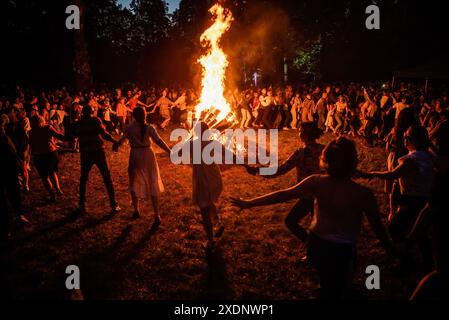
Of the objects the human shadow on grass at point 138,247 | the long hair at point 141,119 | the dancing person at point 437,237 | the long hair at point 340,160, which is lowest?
the human shadow on grass at point 138,247

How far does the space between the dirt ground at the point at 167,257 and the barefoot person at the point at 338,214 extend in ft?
5.21

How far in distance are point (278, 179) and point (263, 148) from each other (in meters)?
4.45

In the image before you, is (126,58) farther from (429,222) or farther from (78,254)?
(429,222)

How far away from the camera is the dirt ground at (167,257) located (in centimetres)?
510

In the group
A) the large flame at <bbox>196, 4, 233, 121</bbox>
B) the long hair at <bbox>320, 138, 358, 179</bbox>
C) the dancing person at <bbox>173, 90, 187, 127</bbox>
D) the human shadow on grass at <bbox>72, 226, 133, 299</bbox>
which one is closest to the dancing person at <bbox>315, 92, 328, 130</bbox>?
the large flame at <bbox>196, 4, 233, 121</bbox>

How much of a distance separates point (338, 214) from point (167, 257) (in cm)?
358

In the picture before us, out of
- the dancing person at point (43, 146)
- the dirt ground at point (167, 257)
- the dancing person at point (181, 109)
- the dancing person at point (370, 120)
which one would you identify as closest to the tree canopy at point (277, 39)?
the dancing person at point (181, 109)

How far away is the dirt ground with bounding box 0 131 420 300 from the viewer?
5.10 metres

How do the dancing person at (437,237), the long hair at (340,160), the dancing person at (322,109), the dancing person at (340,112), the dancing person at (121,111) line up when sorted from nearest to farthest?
the dancing person at (437,237), the long hair at (340,160), the dancing person at (340,112), the dancing person at (121,111), the dancing person at (322,109)

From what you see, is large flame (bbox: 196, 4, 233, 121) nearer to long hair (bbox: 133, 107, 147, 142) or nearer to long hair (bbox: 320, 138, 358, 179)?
long hair (bbox: 133, 107, 147, 142)

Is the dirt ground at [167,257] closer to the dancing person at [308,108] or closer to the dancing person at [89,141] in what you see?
the dancing person at [89,141]

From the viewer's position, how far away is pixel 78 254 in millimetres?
6195
